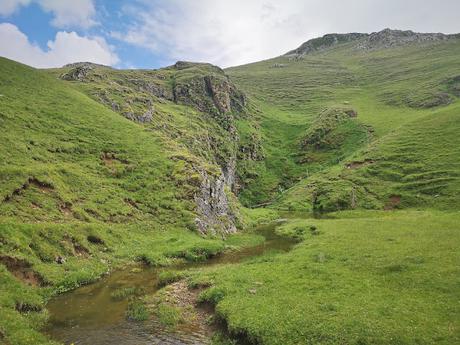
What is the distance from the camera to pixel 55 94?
77.6 m

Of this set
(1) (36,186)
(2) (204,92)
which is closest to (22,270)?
(1) (36,186)

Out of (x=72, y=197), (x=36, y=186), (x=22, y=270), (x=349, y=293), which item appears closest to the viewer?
(x=349, y=293)

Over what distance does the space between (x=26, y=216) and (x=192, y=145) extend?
2778 inches

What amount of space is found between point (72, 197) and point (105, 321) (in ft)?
84.3

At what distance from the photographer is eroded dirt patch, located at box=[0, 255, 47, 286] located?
94.1 ft

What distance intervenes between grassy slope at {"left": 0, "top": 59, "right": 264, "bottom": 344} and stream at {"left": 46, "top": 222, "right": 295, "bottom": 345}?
1.27 m

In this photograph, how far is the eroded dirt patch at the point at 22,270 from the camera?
28.7 metres

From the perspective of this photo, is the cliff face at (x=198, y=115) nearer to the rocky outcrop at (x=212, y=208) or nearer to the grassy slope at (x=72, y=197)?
the rocky outcrop at (x=212, y=208)

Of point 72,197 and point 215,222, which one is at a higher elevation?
point 72,197

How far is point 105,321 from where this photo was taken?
25156 millimetres

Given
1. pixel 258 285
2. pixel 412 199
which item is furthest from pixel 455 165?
pixel 258 285

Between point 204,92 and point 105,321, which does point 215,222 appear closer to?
A: point 105,321

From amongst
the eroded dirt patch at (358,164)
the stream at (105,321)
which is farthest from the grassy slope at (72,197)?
the eroded dirt patch at (358,164)

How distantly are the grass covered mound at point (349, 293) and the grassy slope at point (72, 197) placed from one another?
1231 cm
